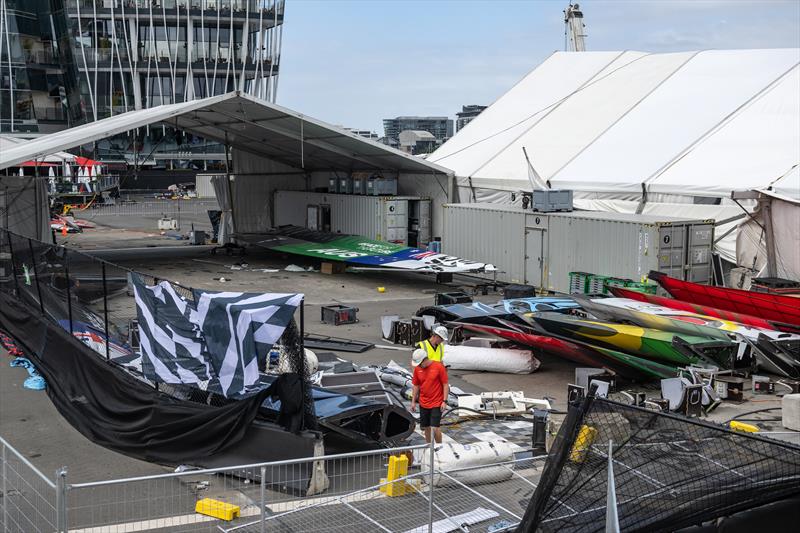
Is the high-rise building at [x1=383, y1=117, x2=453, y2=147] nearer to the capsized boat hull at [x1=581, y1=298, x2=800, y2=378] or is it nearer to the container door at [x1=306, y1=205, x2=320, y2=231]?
the container door at [x1=306, y1=205, x2=320, y2=231]

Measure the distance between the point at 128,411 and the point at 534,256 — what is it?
16102mm

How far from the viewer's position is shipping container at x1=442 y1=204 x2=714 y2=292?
917 inches

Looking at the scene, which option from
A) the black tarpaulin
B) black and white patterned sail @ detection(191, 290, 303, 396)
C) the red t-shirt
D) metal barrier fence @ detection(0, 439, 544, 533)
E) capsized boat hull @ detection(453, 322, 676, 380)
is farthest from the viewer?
capsized boat hull @ detection(453, 322, 676, 380)

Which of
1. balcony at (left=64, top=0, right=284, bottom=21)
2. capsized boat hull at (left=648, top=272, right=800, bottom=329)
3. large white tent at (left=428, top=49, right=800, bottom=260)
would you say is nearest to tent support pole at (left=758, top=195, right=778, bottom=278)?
large white tent at (left=428, top=49, right=800, bottom=260)

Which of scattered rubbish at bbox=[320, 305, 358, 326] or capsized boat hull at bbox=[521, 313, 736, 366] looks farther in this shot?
scattered rubbish at bbox=[320, 305, 358, 326]

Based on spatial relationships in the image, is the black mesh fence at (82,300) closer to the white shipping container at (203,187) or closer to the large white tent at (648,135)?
the large white tent at (648,135)

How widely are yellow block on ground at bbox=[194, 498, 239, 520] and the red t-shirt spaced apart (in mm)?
2985

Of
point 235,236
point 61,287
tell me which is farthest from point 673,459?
point 235,236

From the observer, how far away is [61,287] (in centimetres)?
1725

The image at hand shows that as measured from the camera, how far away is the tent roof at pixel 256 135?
2680 cm

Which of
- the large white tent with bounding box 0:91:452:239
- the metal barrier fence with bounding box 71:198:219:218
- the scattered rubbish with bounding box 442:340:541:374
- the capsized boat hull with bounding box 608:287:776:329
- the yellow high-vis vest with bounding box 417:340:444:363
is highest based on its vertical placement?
the large white tent with bounding box 0:91:452:239

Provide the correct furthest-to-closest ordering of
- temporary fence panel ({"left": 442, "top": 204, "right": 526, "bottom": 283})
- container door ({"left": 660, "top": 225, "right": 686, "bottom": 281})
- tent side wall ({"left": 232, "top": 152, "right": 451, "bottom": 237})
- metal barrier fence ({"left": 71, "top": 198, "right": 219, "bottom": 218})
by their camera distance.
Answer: metal barrier fence ({"left": 71, "top": 198, "right": 219, "bottom": 218}), tent side wall ({"left": 232, "top": 152, "right": 451, "bottom": 237}), temporary fence panel ({"left": 442, "top": 204, "right": 526, "bottom": 283}), container door ({"left": 660, "top": 225, "right": 686, "bottom": 281})

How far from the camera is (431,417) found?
11938mm

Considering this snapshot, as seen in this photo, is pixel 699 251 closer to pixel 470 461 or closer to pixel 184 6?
pixel 470 461
